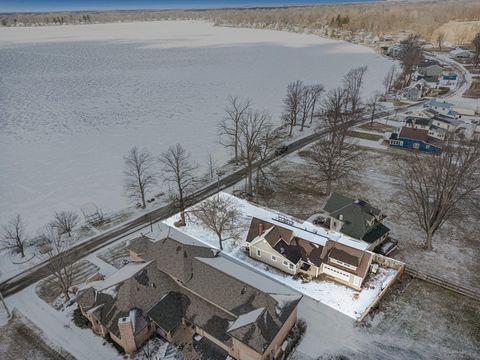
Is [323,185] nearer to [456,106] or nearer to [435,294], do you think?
[435,294]

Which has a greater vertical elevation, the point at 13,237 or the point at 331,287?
the point at 331,287

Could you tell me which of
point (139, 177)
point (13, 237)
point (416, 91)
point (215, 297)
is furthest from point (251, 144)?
point (416, 91)

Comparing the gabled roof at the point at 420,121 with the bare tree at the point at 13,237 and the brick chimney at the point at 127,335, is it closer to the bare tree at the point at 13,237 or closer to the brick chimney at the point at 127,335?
the brick chimney at the point at 127,335

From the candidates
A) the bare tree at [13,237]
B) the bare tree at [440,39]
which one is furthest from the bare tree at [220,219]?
the bare tree at [440,39]

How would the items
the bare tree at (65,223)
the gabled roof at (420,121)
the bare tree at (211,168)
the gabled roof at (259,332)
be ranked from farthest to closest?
the gabled roof at (420,121)
the bare tree at (211,168)
the bare tree at (65,223)
the gabled roof at (259,332)

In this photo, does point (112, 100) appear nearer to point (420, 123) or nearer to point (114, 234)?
point (114, 234)

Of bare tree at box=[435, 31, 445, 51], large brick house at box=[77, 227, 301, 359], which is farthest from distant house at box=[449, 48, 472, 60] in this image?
large brick house at box=[77, 227, 301, 359]

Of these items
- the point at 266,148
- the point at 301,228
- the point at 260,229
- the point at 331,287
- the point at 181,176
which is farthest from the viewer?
the point at 266,148
